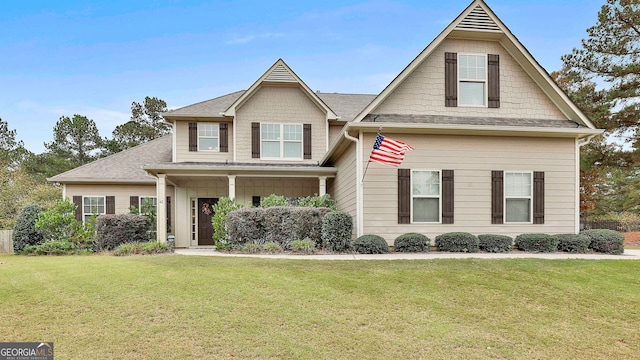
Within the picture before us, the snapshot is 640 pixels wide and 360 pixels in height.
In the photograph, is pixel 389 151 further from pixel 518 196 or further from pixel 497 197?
pixel 518 196

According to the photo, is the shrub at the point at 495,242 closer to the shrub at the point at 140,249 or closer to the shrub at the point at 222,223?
the shrub at the point at 222,223

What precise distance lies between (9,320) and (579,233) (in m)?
13.2

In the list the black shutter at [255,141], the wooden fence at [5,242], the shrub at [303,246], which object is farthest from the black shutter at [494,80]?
the wooden fence at [5,242]

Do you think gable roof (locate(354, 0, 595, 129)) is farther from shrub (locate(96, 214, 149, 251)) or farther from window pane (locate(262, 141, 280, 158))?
shrub (locate(96, 214, 149, 251))

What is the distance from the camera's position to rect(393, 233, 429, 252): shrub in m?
10.3

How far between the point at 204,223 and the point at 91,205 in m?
4.86

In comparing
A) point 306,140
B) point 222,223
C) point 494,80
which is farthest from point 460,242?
point 306,140

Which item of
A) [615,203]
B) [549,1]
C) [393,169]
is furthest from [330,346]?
[615,203]

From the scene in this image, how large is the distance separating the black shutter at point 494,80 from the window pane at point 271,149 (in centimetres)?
789

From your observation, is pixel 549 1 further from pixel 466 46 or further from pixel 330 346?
pixel 330 346

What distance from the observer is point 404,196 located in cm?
1094

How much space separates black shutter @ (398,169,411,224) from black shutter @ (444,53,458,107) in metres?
2.61

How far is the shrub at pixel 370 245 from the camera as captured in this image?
33.3 ft

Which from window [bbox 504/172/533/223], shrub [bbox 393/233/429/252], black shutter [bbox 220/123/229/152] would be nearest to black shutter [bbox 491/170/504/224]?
window [bbox 504/172/533/223]
